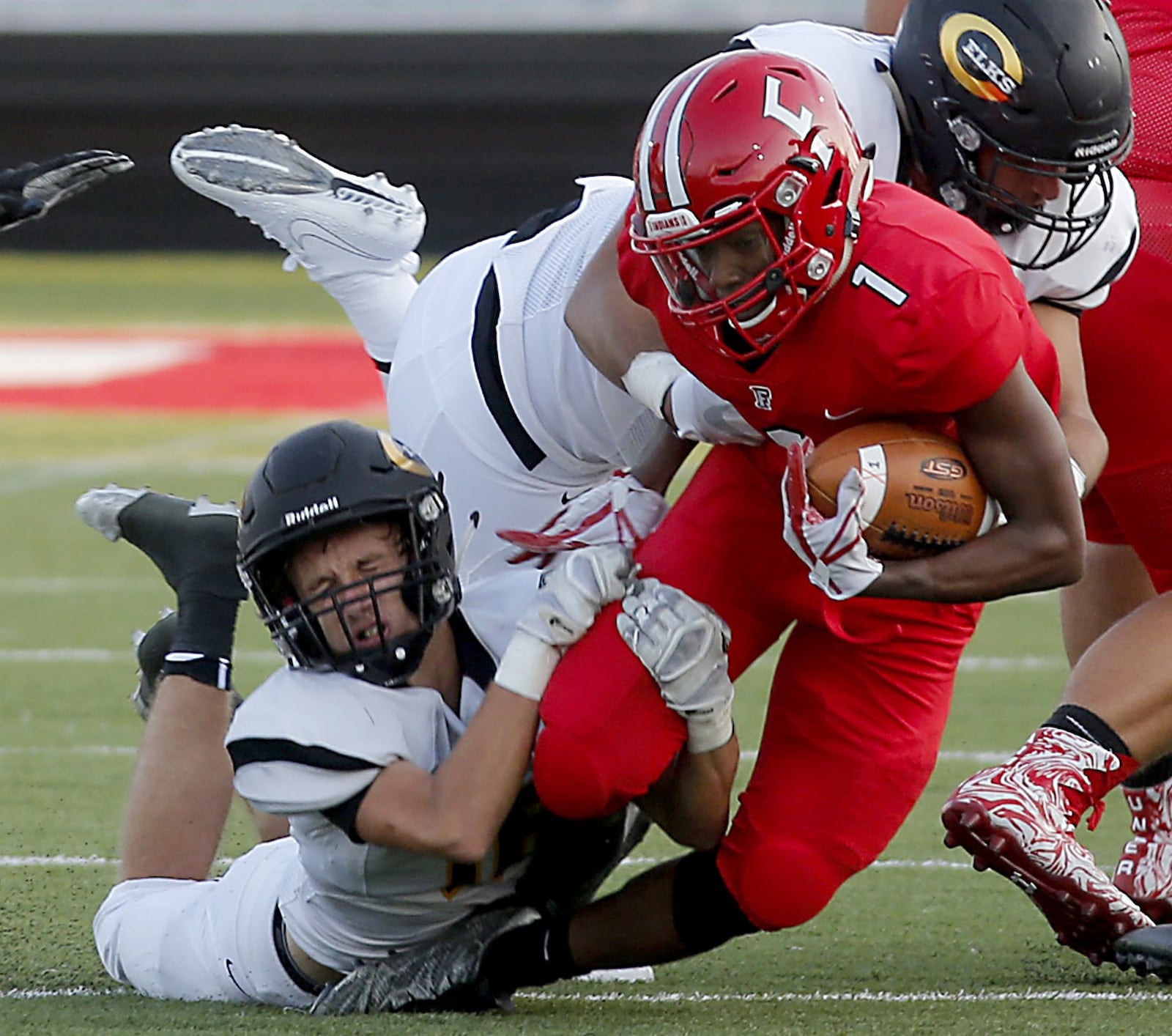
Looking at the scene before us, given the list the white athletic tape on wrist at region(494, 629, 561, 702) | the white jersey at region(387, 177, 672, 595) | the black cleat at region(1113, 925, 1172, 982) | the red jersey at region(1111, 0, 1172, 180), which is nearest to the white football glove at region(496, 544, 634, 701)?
the white athletic tape on wrist at region(494, 629, 561, 702)

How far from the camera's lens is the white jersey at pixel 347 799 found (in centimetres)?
242

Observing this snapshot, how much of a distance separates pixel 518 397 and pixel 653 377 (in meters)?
0.49

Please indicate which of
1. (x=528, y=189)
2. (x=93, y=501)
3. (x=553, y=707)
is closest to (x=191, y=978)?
(x=553, y=707)

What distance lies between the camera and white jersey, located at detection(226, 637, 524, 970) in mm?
2418

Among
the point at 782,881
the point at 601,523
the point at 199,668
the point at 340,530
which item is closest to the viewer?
the point at 340,530

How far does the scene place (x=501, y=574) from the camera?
2943 mm

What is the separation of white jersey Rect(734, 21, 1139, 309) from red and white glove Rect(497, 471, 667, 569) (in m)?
0.56

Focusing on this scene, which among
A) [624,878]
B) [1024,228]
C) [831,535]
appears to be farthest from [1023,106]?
[624,878]

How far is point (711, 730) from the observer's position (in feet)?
8.35

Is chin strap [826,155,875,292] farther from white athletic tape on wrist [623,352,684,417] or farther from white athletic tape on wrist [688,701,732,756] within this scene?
white athletic tape on wrist [688,701,732,756]

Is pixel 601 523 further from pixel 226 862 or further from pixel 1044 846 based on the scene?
pixel 226 862

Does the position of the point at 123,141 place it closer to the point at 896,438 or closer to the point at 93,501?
the point at 93,501

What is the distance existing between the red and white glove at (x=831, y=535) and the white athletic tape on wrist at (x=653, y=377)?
33 centimetres

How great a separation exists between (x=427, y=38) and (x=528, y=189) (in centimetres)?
128
